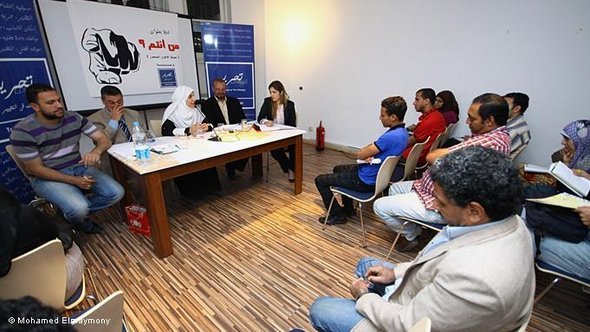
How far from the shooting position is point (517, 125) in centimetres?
266

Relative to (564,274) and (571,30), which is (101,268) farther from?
(571,30)

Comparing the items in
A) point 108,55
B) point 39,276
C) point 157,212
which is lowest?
point 157,212

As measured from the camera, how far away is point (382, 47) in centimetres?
388

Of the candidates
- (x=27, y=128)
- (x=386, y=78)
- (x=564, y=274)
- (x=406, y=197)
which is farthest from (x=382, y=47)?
(x=27, y=128)

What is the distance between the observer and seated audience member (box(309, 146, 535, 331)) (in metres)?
0.69

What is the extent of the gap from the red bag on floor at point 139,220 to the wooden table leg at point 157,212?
0.69ft

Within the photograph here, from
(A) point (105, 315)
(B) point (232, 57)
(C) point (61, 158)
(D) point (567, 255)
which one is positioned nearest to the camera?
(A) point (105, 315)

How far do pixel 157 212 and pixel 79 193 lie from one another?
0.75 m

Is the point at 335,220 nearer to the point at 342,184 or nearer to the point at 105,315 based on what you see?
the point at 342,184

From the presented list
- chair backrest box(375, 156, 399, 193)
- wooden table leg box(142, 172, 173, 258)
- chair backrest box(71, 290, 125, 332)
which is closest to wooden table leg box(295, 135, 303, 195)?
chair backrest box(375, 156, 399, 193)

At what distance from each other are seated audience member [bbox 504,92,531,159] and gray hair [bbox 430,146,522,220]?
235cm

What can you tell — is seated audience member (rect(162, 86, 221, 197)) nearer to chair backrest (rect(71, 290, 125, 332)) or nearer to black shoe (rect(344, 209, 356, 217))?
black shoe (rect(344, 209, 356, 217))

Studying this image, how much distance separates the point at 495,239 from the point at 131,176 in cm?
267

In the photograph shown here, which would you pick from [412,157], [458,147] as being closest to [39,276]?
[458,147]
